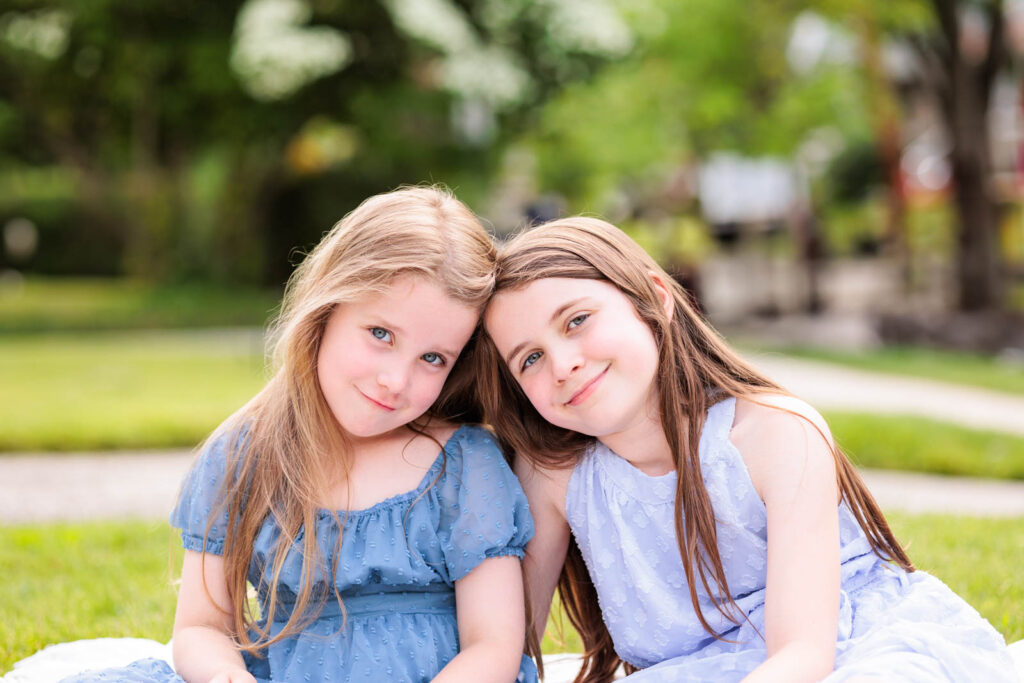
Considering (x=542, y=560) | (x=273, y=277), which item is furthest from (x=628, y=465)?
(x=273, y=277)

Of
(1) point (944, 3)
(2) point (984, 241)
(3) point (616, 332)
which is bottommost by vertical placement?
(2) point (984, 241)

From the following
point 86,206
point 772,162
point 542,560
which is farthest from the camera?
point 86,206

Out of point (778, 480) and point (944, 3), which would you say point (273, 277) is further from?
point (778, 480)

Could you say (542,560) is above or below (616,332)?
below

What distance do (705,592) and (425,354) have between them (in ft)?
2.49

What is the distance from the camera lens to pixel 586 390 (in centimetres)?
214

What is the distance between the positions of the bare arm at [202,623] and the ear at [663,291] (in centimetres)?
108

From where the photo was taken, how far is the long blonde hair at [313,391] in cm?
218

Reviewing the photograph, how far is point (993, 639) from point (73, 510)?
14.4 ft

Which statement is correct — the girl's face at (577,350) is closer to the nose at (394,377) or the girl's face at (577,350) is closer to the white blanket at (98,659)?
the nose at (394,377)

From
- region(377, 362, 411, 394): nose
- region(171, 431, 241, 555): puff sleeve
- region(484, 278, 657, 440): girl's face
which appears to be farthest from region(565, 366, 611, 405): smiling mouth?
region(171, 431, 241, 555): puff sleeve

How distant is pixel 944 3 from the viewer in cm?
1134

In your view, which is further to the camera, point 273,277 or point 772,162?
point 273,277

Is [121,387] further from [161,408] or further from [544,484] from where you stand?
[544,484]
